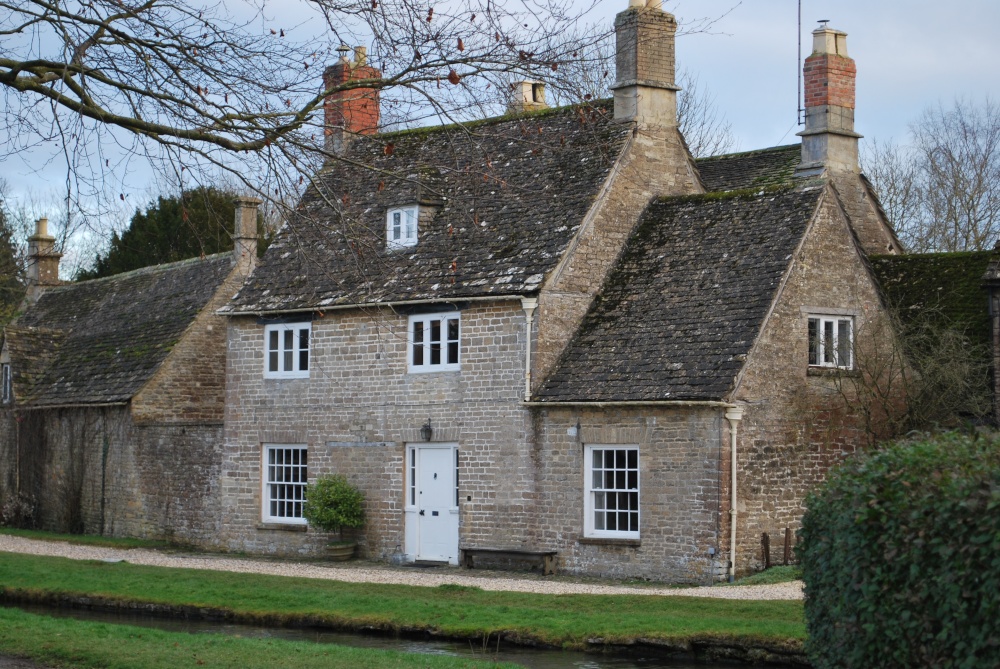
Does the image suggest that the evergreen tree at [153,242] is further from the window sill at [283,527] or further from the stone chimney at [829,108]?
the stone chimney at [829,108]

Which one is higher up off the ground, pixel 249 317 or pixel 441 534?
pixel 249 317

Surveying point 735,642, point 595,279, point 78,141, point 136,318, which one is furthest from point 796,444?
point 136,318

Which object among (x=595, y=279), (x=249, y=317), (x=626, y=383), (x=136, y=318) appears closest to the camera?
(x=626, y=383)

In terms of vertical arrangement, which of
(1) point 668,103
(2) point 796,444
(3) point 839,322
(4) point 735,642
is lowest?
(4) point 735,642

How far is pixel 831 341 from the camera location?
2420 cm

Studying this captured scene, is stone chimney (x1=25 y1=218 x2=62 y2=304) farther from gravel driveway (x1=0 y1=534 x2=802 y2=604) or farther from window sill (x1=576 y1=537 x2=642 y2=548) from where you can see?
window sill (x1=576 y1=537 x2=642 y2=548)

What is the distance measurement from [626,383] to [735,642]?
8.29 meters

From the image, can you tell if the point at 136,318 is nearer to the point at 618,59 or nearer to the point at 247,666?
the point at 618,59

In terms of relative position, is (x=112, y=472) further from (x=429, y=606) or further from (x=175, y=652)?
(x=175, y=652)

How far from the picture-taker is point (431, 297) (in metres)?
25.6

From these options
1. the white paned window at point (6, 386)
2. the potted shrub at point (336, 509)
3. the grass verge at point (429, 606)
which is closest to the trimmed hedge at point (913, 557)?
the grass verge at point (429, 606)

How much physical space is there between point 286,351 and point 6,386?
41.1 feet

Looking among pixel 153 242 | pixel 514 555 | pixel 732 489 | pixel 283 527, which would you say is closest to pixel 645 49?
pixel 732 489

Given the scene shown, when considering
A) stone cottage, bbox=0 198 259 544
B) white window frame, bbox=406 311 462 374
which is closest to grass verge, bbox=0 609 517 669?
white window frame, bbox=406 311 462 374
